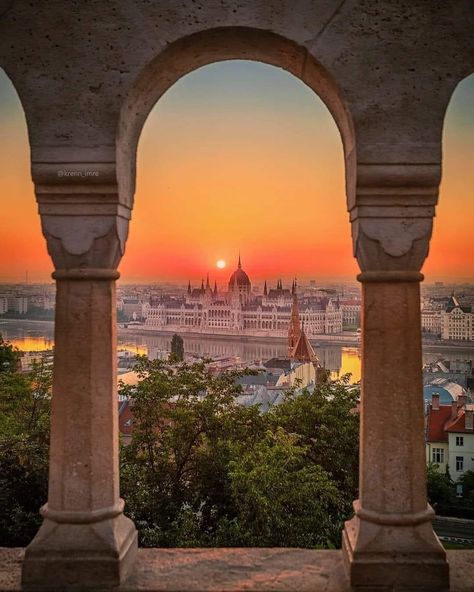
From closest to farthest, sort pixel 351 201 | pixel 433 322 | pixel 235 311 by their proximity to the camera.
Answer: pixel 351 201 < pixel 433 322 < pixel 235 311

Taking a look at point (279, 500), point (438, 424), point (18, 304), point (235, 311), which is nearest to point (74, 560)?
point (18, 304)

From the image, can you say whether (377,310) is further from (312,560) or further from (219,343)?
(219,343)

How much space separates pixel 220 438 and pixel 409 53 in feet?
37.1

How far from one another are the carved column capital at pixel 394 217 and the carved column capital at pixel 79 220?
49.6 inches

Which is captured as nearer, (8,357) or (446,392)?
(446,392)

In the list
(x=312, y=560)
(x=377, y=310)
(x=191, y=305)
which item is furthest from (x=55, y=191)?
(x=191, y=305)

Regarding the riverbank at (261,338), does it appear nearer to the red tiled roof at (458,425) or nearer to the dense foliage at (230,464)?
the dense foliage at (230,464)

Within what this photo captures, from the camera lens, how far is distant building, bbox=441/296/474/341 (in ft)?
20.8

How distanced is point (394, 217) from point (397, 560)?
1708mm

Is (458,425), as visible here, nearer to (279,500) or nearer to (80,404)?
(279,500)

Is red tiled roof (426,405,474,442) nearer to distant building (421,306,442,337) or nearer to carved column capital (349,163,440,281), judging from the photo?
distant building (421,306,442,337)

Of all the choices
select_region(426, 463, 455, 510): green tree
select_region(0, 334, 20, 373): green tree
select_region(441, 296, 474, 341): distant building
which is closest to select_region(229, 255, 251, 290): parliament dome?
select_region(426, 463, 455, 510): green tree

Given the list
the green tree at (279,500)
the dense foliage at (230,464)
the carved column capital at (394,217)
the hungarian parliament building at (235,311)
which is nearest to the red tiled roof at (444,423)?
the dense foliage at (230,464)

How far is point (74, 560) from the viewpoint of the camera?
3006 mm
